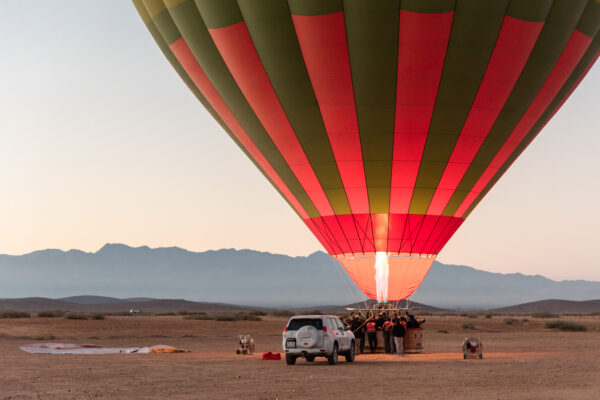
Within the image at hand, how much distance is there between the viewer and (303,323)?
78.0 feet

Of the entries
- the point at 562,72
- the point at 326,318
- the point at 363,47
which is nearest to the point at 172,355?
the point at 326,318

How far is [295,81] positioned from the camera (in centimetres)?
2305

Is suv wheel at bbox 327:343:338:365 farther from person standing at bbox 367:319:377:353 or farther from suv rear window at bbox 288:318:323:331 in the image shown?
person standing at bbox 367:319:377:353

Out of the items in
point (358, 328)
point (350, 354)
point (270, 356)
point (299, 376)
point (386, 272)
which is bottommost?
point (299, 376)

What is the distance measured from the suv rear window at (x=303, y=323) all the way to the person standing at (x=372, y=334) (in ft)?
11.7

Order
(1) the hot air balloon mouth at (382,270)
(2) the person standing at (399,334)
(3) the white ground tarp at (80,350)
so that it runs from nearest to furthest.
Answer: (1) the hot air balloon mouth at (382,270), (2) the person standing at (399,334), (3) the white ground tarp at (80,350)

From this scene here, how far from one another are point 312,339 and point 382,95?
728 cm

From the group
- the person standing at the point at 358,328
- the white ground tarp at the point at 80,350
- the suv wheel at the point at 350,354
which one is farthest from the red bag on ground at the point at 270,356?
the white ground tarp at the point at 80,350

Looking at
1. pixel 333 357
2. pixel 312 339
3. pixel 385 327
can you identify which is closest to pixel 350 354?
pixel 333 357

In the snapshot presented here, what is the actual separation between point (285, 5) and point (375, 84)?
131 inches

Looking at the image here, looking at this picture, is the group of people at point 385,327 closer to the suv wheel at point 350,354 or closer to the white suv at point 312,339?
the suv wheel at point 350,354

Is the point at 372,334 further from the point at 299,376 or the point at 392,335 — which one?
the point at 299,376

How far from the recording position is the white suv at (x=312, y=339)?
75.8 feet

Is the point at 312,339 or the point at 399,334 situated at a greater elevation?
the point at 399,334
